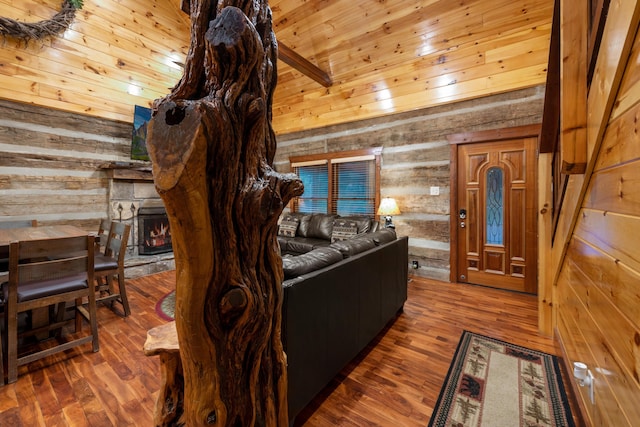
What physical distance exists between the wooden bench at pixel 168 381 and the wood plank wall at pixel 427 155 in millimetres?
3682

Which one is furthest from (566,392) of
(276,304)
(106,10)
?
(106,10)

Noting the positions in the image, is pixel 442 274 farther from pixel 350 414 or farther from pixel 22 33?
pixel 22 33

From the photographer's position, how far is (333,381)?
69.6 inches

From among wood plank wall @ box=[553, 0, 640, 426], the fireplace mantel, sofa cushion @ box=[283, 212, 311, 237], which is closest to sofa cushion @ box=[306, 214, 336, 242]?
sofa cushion @ box=[283, 212, 311, 237]

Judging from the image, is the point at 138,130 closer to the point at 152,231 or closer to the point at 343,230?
the point at 152,231

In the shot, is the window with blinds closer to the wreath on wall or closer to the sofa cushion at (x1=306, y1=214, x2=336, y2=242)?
the sofa cushion at (x1=306, y1=214, x2=336, y2=242)

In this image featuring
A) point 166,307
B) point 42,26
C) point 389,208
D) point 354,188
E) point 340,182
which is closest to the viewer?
point 166,307

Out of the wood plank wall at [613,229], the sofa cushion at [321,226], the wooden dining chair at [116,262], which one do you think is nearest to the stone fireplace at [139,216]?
the wooden dining chair at [116,262]

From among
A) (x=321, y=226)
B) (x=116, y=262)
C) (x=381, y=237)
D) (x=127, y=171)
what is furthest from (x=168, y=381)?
(x=127, y=171)

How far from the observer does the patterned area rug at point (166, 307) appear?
2656 mm

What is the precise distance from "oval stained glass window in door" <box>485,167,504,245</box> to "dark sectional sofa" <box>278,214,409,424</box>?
1.75 metres

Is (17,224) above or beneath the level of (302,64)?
beneath

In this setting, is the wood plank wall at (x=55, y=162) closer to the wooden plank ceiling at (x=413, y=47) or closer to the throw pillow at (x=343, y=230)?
the wooden plank ceiling at (x=413, y=47)

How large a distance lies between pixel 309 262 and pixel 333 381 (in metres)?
0.88
